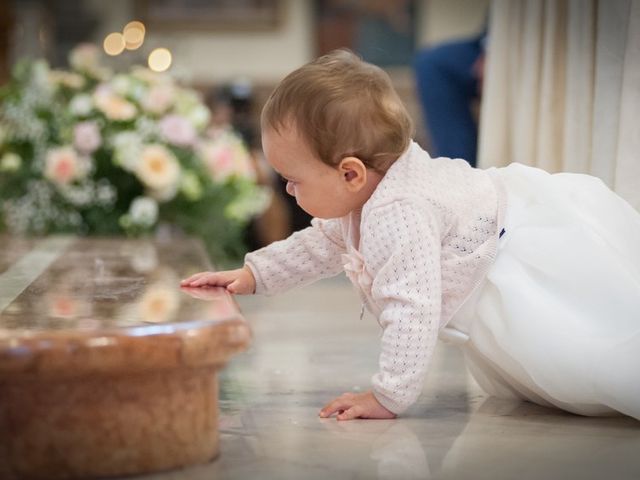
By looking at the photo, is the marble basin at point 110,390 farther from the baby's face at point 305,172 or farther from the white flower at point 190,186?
the white flower at point 190,186

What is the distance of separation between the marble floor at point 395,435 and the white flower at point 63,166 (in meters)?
1.85

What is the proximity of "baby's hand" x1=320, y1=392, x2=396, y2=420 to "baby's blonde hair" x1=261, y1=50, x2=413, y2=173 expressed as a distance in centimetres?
43

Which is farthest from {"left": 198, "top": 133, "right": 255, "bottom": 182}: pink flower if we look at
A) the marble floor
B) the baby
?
the baby

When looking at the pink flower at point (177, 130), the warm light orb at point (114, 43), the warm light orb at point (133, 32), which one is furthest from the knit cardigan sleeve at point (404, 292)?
the warm light orb at point (133, 32)

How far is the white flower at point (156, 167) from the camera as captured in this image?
4.59 metres

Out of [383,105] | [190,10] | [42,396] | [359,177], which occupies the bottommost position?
[190,10]

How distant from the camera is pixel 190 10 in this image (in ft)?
43.0

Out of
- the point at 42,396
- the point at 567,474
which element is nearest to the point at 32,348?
the point at 42,396

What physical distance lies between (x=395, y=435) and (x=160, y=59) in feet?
31.9

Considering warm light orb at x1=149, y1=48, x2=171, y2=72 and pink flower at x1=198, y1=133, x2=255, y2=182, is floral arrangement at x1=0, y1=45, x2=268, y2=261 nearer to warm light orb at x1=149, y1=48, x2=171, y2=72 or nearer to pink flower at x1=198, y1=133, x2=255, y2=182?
pink flower at x1=198, y1=133, x2=255, y2=182

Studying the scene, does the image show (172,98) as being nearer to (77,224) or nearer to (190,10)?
(77,224)

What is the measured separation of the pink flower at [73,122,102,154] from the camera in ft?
15.1

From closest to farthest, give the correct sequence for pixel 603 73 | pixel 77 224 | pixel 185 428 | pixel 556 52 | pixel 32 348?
pixel 32 348 < pixel 185 428 < pixel 603 73 < pixel 556 52 < pixel 77 224

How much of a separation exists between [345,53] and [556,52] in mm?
1032
